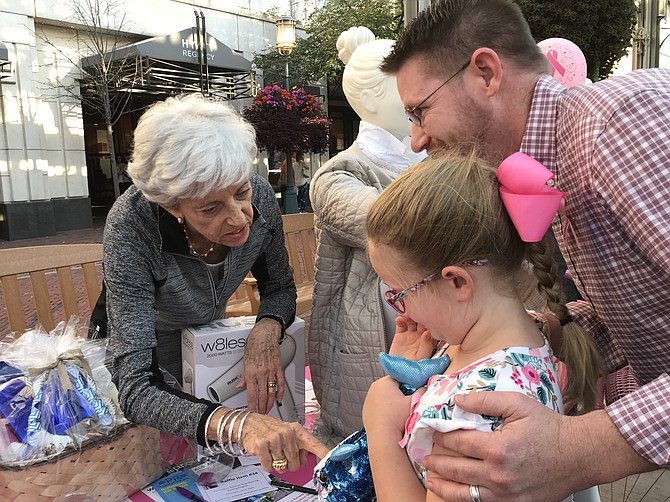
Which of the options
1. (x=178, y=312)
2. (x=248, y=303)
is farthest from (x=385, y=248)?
(x=248, y=303)

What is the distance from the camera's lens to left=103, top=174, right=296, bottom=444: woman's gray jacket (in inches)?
55.4

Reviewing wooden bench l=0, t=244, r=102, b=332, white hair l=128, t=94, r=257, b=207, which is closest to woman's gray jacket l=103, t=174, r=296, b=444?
white hair l=128, t=94, r=257, b=207

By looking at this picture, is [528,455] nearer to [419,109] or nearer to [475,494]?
[475,494]

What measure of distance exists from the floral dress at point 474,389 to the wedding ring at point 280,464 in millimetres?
411

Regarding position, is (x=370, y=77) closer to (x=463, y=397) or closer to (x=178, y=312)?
(x=178, y=312)

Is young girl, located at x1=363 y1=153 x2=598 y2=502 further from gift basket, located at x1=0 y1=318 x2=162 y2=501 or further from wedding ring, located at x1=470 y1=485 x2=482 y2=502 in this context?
gift basket, located at x1=0 y1=318 x2=162 y2=501

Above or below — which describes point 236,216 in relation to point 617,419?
above

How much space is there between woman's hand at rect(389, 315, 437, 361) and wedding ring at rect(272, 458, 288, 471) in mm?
343

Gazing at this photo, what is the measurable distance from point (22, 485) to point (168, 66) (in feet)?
38.3

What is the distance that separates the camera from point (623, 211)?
3.09 feet

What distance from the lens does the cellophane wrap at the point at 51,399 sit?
3.92 feet

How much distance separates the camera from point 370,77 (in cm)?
226

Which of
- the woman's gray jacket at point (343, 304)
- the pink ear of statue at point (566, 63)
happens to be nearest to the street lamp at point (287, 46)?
the pink ear of statue at point (566, 63)

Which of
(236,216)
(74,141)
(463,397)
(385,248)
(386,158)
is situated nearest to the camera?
(463,397)
